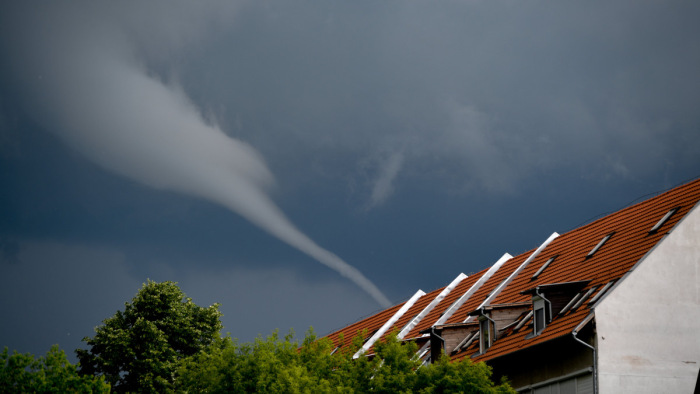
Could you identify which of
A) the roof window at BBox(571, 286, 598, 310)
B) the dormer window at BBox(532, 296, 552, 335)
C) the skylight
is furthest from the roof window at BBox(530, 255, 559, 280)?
the roof window at BBox(571, 286, 598, 310)

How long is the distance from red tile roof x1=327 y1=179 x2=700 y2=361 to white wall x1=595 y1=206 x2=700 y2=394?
22.1 inches

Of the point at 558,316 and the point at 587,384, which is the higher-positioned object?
the point at 558,316

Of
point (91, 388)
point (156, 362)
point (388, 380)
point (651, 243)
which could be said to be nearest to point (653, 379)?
point (651, 243)

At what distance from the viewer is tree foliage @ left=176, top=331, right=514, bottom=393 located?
24391 mm

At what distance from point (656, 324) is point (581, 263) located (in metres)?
5.10

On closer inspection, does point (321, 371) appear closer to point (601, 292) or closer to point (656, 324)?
point (601, 292)

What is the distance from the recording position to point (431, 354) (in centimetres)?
3272

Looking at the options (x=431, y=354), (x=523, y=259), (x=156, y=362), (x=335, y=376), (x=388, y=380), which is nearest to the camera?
(x=388, y=380)

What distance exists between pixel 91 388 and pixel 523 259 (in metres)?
20.0

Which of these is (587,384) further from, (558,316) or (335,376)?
(335,376)

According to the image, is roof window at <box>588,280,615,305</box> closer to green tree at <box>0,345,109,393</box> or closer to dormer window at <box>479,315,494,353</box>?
dormer window at <box>479,315,494,353</box>

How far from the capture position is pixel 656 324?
26.9 meters

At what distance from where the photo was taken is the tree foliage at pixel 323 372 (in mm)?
24391

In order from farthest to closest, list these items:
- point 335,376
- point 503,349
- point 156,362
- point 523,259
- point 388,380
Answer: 1. point 156,362
2. point 523,259
3. point 503,349
4. point 335,376
5. point 388,380
